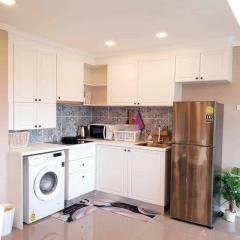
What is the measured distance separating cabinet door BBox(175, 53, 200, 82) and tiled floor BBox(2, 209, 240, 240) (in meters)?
2.00

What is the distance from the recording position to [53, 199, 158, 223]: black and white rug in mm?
3359

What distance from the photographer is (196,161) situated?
312 centimetres

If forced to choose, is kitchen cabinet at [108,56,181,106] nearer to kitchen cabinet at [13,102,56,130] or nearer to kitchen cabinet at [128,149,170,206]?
kitchen cabinet at [128,149,170,206]

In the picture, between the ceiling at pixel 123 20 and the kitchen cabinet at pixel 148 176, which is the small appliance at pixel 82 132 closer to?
the kitchen cabinet at pixel 148 176

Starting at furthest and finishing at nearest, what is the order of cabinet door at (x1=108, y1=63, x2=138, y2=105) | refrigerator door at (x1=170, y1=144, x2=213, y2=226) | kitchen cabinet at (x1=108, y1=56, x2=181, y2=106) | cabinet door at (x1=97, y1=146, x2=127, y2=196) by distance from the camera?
cabinet door at (x1=108, y1=63, x2=138, y2=105), cabinet door at (x1=97, y1=146, x2=127, y2=196), kitchen cabinet at (x1=108, y1=56, x2=181, y2=106), refrigerator door at (x1=170, y1=144, x2=213, y2=226)

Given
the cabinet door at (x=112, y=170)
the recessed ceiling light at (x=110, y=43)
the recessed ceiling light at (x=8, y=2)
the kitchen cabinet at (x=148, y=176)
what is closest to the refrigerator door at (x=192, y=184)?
the kitchen cabinet at (x=148, y=176)

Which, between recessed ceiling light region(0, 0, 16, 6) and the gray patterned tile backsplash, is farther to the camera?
the gray patterned tile backsplash

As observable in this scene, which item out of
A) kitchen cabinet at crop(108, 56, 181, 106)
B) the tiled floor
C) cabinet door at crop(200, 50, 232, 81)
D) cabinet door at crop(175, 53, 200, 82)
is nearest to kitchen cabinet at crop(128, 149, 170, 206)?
the tiled floor

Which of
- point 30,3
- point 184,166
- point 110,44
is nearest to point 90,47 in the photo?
point 110,44

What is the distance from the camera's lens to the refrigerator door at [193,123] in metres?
3.01

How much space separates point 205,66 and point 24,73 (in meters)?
2.48

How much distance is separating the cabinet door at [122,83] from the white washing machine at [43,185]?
135 centimetres

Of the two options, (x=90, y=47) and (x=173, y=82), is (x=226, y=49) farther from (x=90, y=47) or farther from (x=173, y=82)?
(x=90, y=47)

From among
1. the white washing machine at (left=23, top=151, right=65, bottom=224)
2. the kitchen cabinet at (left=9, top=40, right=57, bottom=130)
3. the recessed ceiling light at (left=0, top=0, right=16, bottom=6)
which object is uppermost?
the recessed ceiling light at (left=0, top=0, right=16, bottom=6)
